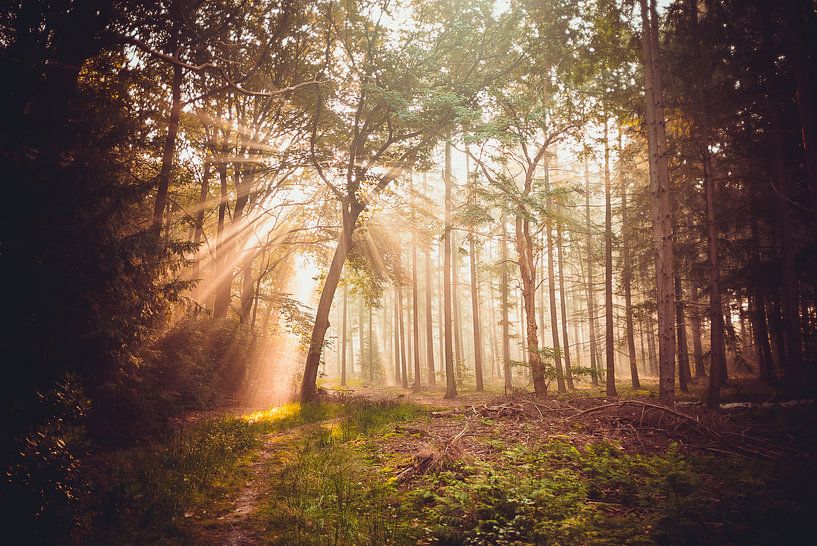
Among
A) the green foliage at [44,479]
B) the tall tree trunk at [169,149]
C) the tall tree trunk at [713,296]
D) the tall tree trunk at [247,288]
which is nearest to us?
the green foliage at [44,479]

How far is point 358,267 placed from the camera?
58.9 ft

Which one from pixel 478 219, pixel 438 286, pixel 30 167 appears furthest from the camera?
pixel 438 286

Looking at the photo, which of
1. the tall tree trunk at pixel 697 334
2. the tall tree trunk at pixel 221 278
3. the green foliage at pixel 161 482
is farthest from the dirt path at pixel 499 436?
the tall tree trunk at pixel 221 278

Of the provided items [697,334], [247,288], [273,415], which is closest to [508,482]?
[273,415]

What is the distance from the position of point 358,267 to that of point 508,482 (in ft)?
46.0

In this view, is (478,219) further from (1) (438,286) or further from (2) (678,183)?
(1) (438,286)

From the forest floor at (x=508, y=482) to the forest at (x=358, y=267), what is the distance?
4cm

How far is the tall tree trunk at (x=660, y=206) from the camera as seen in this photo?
29.1 ft

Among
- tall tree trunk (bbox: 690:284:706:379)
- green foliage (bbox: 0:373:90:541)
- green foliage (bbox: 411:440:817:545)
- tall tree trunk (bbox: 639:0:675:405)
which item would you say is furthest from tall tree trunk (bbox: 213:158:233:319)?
tall tree trunk (bbox: 690:284:706:379)

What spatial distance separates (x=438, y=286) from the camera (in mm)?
40844

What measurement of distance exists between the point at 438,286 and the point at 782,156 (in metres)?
31.4

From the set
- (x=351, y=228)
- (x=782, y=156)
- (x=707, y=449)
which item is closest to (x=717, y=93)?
(x=782, y=156)

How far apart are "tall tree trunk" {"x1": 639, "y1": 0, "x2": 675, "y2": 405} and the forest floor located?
1.50 metres

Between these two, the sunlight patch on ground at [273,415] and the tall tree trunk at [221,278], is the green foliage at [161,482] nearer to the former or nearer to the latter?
the sunlight patch on ground at [273,415]
